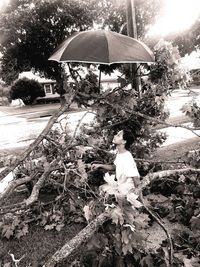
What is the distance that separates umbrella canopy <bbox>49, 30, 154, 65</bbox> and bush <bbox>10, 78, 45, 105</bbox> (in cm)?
3418

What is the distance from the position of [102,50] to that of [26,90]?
35.1 meters

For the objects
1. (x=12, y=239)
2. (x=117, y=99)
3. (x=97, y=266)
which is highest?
(x=117, y=99)

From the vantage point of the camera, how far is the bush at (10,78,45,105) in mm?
37375

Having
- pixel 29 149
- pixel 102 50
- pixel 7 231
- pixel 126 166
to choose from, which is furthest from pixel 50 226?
pixel 102 50

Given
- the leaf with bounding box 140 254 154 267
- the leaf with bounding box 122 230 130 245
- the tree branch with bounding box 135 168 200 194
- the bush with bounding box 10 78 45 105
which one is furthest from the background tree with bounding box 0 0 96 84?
the leaf with bounding box 122 230 130 245

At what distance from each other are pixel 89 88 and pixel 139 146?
85.5 inches

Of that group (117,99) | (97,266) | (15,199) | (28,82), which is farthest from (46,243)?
(28,82)

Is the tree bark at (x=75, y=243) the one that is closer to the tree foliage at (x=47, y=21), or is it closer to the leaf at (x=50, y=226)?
the leaf at (x=50, y=226)

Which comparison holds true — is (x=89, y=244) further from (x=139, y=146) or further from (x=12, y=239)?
(x=139, y=146)

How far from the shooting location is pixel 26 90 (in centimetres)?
3791

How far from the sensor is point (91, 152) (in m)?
6.38

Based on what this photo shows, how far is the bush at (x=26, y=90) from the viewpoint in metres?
37.4

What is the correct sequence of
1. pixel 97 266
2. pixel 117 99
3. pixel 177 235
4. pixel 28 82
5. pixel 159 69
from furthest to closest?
pixel 28 82, pixel 159 69, pixel 117 99, pixel 177 235, pixel 97 266

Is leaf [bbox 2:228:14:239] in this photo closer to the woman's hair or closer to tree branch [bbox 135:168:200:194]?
tree branch [bbox 135:168:200:194]
